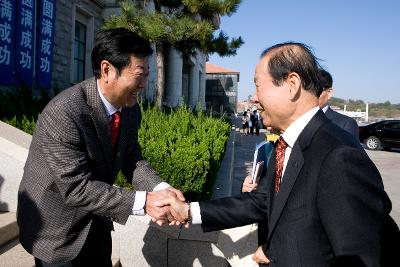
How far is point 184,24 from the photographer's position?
7.83 metres

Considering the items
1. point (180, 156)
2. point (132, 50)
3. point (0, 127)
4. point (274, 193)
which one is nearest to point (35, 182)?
point (132, 50)

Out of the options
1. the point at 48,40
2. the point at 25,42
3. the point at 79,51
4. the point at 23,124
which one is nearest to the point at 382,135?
the point at 79,51

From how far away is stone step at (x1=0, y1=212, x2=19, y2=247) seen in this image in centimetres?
323

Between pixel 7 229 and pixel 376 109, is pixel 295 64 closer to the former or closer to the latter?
pixel 7 229

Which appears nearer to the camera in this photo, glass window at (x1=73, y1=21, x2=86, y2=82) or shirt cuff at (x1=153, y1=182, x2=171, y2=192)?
shirt cuff at (x1=153, y1=182, x2=171, y2=192)

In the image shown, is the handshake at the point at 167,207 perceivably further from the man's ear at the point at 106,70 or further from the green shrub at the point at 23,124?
the green shrub at the point at 23,124

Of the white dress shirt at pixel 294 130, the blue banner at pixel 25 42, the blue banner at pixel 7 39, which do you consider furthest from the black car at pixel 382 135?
the white dress shirt at pixel 294 130

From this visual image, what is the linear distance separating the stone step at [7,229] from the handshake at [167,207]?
64.7 inches

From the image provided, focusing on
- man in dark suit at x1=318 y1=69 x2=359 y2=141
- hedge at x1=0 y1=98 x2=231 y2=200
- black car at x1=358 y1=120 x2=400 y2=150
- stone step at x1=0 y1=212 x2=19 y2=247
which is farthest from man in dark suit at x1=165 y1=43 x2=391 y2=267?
black car at x1=358 y1=120 x2=400 y2=150

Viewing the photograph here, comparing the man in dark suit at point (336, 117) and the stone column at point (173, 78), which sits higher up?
the stone column at point (173, 78)

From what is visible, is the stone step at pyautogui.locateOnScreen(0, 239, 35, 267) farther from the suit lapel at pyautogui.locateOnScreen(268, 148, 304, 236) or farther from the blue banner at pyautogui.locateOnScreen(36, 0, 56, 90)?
the blue banner at pyautogui.locateOnScreen(36, 0, 56, 90)

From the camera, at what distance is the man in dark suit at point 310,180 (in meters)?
1.32

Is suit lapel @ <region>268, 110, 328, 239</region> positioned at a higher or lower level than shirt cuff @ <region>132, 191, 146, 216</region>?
A: higher

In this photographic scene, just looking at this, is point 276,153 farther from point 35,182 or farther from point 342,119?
point 342,119
